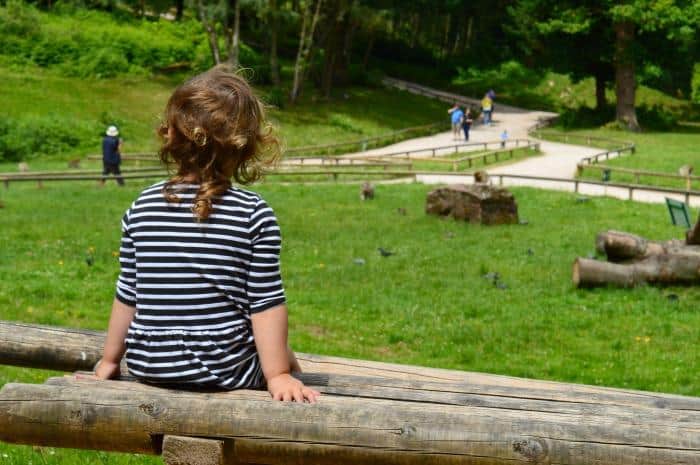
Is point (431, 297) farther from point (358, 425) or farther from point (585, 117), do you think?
point (585, 117)

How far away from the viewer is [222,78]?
4367 mm

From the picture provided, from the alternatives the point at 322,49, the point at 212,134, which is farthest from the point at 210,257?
the point at 322,49

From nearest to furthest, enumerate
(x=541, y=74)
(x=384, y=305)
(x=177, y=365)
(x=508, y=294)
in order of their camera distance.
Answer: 1. (x=177, y=365)
2. (x=384, y=305)
3. (x=508, y=294)
4. (x=541, y=74)

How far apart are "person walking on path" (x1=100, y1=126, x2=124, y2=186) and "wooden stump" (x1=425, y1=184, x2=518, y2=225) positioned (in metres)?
11.0

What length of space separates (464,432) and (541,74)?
74025 mm

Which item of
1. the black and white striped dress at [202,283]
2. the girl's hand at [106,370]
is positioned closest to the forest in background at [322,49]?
the girl's hand at [106,370]

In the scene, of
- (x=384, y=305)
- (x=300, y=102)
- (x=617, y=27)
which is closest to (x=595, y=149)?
(x=617, y=27)

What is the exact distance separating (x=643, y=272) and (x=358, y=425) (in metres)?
12.5

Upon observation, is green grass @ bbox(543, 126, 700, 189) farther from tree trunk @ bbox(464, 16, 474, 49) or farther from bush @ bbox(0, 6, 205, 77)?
tree trunk @ bbox(464, 16, 474, 49)

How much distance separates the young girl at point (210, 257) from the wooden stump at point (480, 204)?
61.7ft

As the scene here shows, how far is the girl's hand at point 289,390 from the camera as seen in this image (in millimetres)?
4266

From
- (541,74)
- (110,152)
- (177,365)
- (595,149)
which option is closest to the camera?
(177,365)

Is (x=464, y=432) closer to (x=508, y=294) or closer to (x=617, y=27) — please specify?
(x=508, y=294)

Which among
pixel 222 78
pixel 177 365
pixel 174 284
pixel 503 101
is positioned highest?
pixel 222 78
